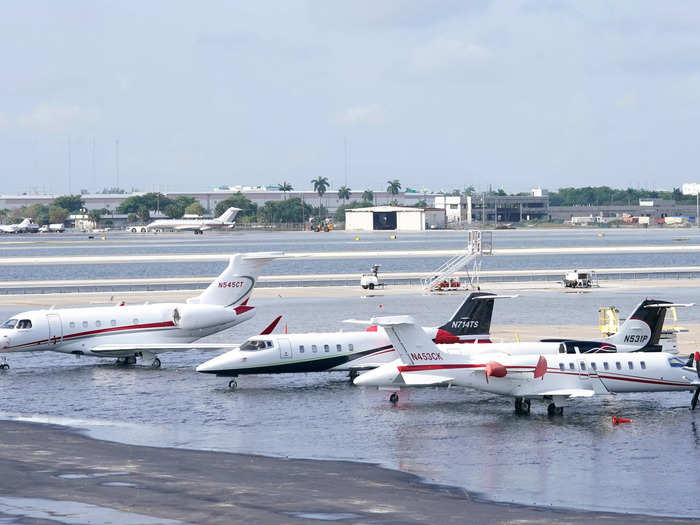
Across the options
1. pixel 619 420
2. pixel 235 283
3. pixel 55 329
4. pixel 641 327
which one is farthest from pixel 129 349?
pixel 619 420

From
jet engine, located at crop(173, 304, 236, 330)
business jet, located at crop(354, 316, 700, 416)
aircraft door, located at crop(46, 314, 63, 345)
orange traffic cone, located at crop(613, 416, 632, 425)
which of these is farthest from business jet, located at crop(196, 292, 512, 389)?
aircraft door, located at crop(46, 314, 63, 345)

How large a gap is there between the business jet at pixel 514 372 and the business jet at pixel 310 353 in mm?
5733

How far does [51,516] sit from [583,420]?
75.9ft

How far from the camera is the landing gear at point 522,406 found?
45188mm

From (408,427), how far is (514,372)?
16.2 feet

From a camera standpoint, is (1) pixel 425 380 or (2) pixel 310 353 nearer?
(1) pixel 425 380

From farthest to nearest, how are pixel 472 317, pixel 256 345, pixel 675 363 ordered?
pixel 472 317 → pixel 256 345 → pixel 675 363

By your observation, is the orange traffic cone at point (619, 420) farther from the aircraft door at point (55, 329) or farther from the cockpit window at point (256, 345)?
the aircraft door at point (55, 329)

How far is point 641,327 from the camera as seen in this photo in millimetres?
52812

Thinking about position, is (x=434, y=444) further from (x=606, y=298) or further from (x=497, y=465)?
(x=606, y=298)

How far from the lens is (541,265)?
180 m

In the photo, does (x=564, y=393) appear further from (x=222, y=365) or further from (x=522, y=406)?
(x=222, y=365)

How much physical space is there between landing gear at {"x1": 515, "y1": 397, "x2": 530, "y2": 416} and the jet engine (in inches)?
857

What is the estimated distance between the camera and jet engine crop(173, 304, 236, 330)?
6045cm
